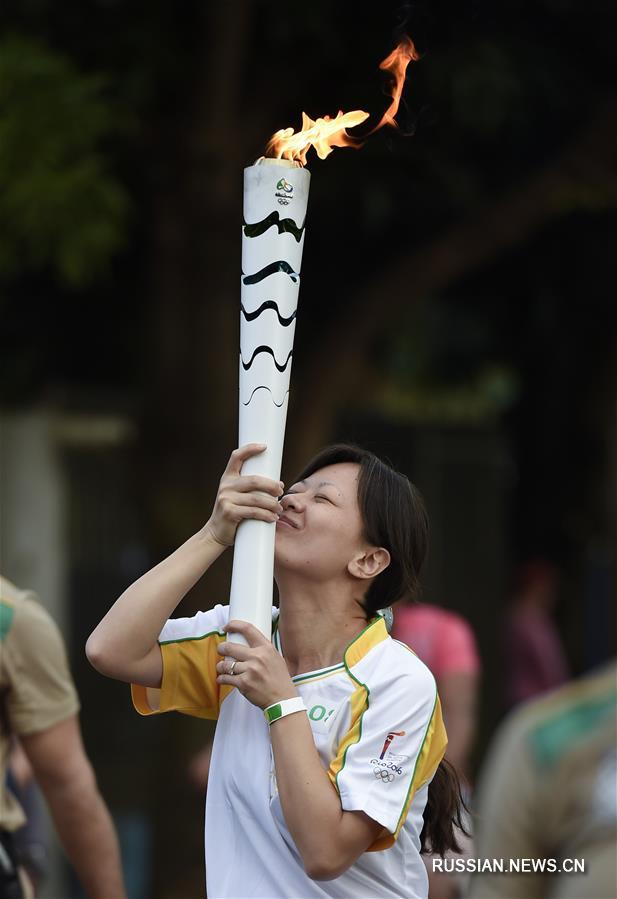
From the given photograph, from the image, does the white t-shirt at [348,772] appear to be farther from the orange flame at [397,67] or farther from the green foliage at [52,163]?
the green foliage at [52,163]

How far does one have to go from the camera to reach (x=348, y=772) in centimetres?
238

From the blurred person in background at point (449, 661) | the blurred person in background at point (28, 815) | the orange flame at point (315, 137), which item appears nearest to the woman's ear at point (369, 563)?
the orange flame at point (315, 137)

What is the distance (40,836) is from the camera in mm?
4879

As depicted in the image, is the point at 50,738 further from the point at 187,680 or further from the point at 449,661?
the point at 449,661

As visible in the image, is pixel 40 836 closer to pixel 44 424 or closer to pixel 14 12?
pixel 14 12

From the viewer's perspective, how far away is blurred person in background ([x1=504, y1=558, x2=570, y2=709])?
25.4ft

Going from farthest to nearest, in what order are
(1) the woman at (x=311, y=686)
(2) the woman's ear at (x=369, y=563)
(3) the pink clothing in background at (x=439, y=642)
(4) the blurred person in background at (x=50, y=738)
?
(3) the pink clothing in background at (x=439, y=642)
(4) the blurred person in background at (x=50, y=738)
(2) the woman's ear at (x=369, y=563)
(1) the woman at (x=311, y=686)

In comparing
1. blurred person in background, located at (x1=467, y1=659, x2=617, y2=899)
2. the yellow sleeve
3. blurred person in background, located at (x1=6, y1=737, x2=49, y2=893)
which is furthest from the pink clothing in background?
blurred person in background, located at (x1=467, y1=659, x2=617, y2=899)

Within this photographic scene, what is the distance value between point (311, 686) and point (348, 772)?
219 millimetres

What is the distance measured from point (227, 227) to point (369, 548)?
157 inches

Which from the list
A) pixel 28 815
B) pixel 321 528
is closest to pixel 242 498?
pixel 321 528

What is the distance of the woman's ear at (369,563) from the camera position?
105 inches

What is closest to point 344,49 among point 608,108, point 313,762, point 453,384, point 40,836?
point 608,108

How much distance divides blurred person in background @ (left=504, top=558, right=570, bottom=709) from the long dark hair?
5050 millimetres
